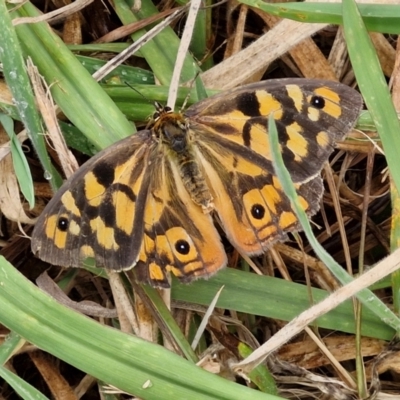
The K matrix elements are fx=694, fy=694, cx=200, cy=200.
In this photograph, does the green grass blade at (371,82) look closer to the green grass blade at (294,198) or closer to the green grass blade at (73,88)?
the green grass blade at (294,198)

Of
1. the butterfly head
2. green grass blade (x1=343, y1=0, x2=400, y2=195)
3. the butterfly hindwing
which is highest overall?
green grass blade (x1=343, y1=0, x2=400, y2=195)

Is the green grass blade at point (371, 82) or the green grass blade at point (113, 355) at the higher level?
the green grass blade at point (371, 82)

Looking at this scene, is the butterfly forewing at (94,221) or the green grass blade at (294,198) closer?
the green grass blade at (294,198)

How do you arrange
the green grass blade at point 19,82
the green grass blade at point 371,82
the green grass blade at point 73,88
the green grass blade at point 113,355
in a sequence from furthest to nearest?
the green grass blade at point 73,88 → the green grass blade at point 19,82 → the green grass blade at point 371,82 → the green grass blade at point 113,355

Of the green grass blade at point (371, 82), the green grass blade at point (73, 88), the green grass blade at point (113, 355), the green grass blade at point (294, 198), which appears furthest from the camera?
the green grass blade at point (73, 88)

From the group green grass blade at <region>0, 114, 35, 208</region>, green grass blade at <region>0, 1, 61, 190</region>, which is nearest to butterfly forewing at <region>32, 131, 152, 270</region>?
green grass blade at <region>0, 114, 35, 208</region>

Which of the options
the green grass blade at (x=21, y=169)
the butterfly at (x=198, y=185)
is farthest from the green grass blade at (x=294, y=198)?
the green grass blade at (x=21, y=169)

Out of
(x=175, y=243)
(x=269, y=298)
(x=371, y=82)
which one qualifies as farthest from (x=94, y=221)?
(x=371, y=82)

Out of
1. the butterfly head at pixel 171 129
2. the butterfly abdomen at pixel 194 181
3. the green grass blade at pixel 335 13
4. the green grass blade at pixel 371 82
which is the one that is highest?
the green grass blade at pixel 335 13

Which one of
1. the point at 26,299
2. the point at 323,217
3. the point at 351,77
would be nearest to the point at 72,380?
the point at 26,299

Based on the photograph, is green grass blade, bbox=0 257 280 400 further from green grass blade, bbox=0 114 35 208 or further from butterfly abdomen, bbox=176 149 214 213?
butterfly abdomen, bbox=176 149 214 213
